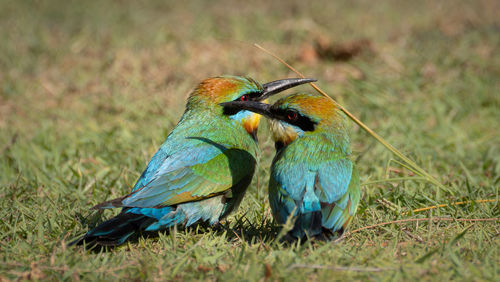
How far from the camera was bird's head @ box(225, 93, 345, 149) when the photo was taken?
2.96 m

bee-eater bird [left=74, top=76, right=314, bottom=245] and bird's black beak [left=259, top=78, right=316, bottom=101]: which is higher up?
bird's black beak [left=259, top=78, right=316, bottom=101]

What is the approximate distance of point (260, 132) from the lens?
4.59 metres

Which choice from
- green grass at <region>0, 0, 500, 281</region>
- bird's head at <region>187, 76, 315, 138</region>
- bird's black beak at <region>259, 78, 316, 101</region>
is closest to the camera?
green grass at <region>0, 0, 500, 281</region>

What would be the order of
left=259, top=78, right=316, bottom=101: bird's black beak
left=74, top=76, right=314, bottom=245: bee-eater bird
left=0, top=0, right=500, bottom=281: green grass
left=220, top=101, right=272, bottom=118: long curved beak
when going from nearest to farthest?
1. left=0, top=0, right=500, bottom=281: green grass
2. left=74, top=76, right=314, bottom=245: bee-eater bird
3. left=220, top=101, right=272, bottom=118: long curved beak
4. left=259, top=78, right=316, bottom=101: bird's black beak

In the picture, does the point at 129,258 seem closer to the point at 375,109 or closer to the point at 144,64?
the point at 375,109

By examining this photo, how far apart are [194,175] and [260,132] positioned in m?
1.67

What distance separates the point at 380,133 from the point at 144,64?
2769 mm

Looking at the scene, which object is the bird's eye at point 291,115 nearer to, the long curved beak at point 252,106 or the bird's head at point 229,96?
the long curved beak at point 252,106

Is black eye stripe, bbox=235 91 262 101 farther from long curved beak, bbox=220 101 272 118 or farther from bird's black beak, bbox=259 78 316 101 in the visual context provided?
long curved beak, bbox=220 101 272 118

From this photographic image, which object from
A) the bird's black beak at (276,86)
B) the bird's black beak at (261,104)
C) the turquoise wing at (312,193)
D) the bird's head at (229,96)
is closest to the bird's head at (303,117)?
the bird's black beak at (261,104)

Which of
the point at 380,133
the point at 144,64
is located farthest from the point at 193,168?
the point at 144,64

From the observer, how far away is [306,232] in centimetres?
249

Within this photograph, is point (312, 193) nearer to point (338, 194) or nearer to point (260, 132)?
point (338, 194)

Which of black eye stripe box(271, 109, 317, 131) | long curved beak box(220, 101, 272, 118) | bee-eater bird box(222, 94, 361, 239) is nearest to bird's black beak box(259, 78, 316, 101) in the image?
long curved beak box(220, 101, 272, 118)
